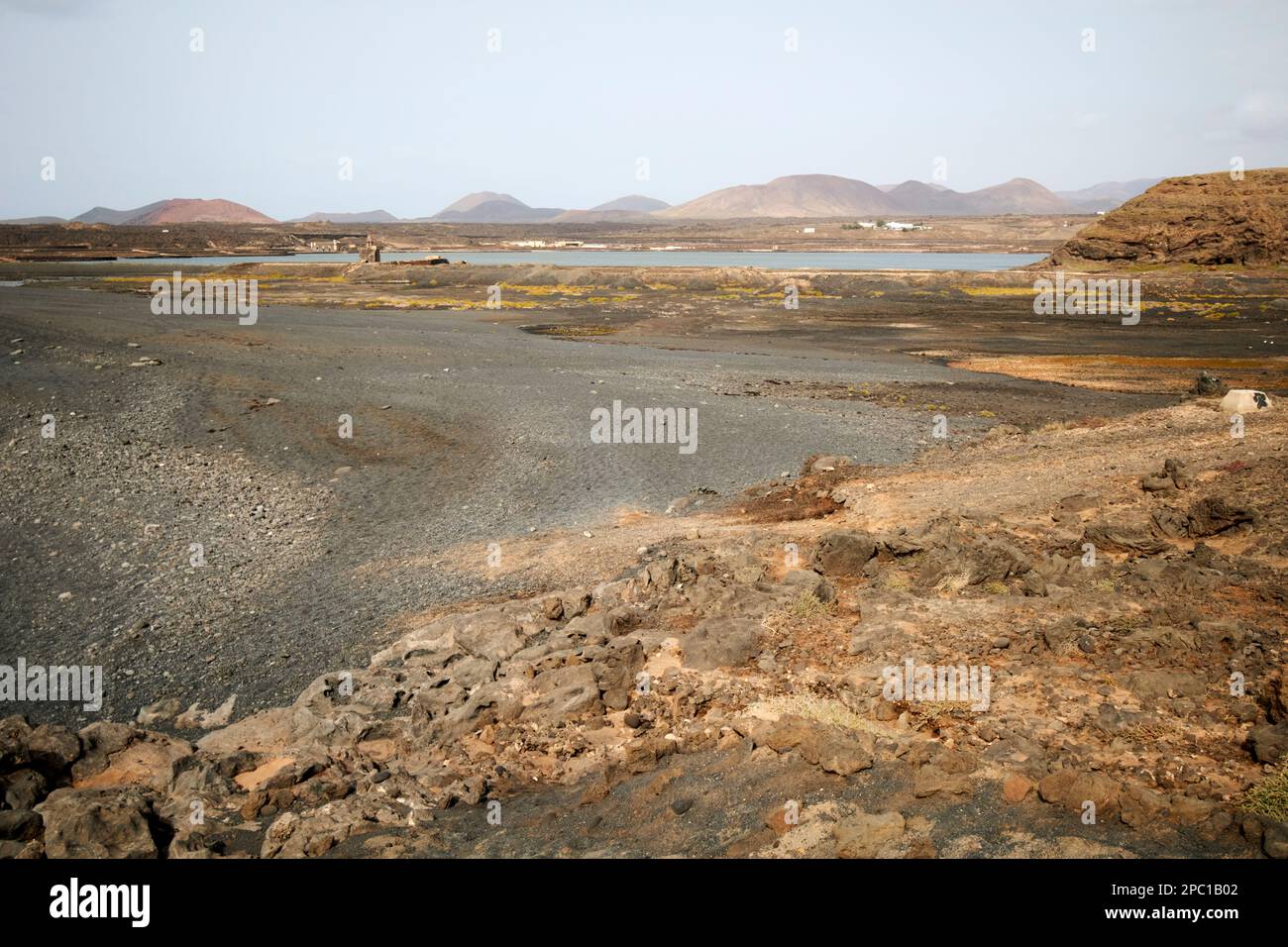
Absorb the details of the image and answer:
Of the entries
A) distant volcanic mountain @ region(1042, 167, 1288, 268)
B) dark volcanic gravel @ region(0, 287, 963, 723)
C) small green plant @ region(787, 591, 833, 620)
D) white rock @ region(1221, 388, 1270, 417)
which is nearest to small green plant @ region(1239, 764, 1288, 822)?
small green plant @ region(787, 591, 833, 620)

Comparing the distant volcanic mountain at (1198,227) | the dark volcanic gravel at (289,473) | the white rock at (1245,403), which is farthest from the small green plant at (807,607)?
the distant volcanic mountain at (1198,227)

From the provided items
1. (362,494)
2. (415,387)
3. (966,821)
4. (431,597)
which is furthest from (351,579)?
(415,387)

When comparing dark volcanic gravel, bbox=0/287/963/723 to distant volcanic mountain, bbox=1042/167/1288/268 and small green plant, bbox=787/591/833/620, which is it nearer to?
small green plant, bbox=787/591/833/620

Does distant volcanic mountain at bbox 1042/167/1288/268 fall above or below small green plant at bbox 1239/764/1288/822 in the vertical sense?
above

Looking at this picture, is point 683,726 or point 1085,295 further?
point 1085,295

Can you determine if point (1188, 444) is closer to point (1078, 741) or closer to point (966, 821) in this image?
point (1078, 741)

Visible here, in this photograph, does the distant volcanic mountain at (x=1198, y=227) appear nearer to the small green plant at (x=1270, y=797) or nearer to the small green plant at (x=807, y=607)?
the small green plant at (x=807, y=607)

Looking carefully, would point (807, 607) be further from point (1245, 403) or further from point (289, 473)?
point (1245, 403)

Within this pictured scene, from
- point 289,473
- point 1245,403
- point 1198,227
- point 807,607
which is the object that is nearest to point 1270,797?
point 807,607

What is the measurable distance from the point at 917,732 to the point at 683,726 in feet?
6.85

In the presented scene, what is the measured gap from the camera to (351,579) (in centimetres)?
1355

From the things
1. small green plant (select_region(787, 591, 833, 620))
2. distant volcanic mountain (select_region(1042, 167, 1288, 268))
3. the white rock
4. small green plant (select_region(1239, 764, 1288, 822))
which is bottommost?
small green plant (select_region(1239, 764, 1288, 822))

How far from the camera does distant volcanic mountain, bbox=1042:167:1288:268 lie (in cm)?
6931
